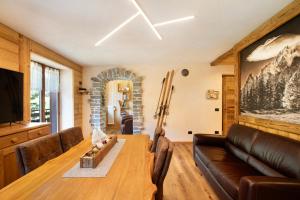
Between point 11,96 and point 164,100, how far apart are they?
394 cm

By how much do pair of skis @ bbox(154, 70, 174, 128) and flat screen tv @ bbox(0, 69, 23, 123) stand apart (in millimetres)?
3581

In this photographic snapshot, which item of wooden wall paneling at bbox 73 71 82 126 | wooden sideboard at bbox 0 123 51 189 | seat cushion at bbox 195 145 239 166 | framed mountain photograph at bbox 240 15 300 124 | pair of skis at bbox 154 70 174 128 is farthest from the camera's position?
pair of skis at bbox 154 70 174 128

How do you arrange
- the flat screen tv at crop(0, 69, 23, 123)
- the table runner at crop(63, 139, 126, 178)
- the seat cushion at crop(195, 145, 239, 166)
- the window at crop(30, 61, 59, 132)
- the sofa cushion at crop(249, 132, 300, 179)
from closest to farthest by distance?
the table runner at crop(63, 139, 126, 178)
the sofa cushion at crop(249, 132, 300, 179)
the flat screen tv at crop(0, 69, 23, 123)
the seat cushion at crop(195, 145, 239, 166)
the window at crop(30, 61, 59, 132)

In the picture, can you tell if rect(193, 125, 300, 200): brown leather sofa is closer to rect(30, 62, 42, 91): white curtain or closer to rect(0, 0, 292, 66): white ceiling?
rect(0, 0, 292, 66): white ceiling

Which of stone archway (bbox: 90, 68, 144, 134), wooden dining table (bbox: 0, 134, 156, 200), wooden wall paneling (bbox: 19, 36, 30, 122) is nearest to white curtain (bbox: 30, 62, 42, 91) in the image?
wooden wall paneling (bbox: 19, 36, 30, 122)

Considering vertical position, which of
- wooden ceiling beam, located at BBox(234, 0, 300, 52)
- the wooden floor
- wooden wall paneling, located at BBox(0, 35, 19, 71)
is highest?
wooden ceiling beam, located at BBox(234, 0, 300, 52)

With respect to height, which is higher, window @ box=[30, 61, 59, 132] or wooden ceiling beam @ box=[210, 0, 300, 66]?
wooden ceiling beam @ box=[210, 0, 300, 66]

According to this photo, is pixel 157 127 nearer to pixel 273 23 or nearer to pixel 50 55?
pixel 273 23

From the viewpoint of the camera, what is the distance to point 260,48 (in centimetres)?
Result: 312

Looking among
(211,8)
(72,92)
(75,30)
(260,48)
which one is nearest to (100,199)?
(211,8)

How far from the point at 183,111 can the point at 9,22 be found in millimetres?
4582

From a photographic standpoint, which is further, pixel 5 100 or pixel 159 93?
pixel 159 93

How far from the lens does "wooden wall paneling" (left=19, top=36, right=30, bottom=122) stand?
323 centimetres

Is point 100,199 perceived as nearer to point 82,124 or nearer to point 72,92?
point 72,92
